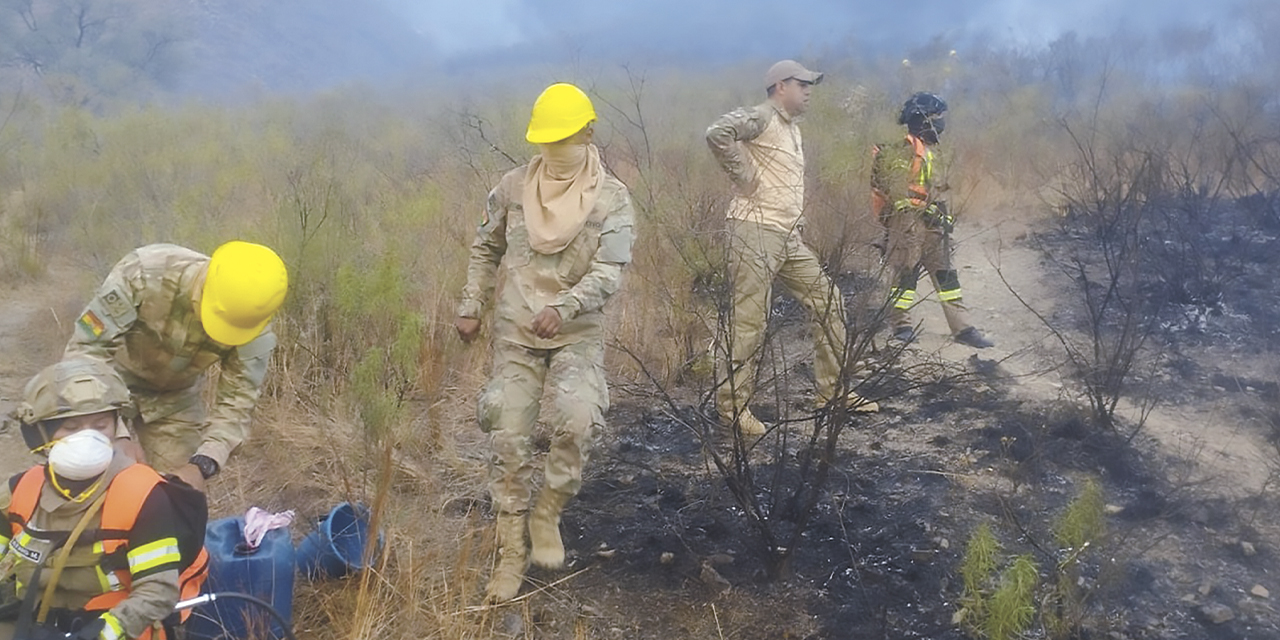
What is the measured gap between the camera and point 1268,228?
873cm

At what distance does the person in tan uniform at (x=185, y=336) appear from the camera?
9.29 ft

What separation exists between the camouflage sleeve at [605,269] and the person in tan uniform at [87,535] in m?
Result: 1.39

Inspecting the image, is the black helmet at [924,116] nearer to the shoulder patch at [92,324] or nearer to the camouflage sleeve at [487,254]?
the camouflage sleeve at [487,254]

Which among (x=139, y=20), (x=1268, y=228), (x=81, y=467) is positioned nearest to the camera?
(x=81, y=467)

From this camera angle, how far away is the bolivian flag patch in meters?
2.84

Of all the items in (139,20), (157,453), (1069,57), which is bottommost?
(157,453)

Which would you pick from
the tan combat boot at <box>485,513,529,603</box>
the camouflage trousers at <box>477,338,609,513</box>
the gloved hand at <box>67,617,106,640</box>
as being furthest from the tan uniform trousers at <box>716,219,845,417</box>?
the gloved hand at <box>67,617,106,640</box>

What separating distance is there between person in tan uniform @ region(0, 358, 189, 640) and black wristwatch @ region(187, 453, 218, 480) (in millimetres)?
404

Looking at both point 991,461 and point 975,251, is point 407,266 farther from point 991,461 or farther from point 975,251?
point 975,251

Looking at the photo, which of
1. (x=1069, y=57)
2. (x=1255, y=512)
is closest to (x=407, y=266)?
(x=1255, y=512)

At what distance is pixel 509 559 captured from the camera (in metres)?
3.37

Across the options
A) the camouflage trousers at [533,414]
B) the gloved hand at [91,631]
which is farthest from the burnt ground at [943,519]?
the gloved hand at [91,631]

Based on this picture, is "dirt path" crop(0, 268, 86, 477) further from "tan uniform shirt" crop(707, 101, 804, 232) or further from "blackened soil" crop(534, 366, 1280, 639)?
"tan uniform shirt" crop(707, 101, 804, 232)

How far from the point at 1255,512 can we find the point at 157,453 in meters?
4.10
